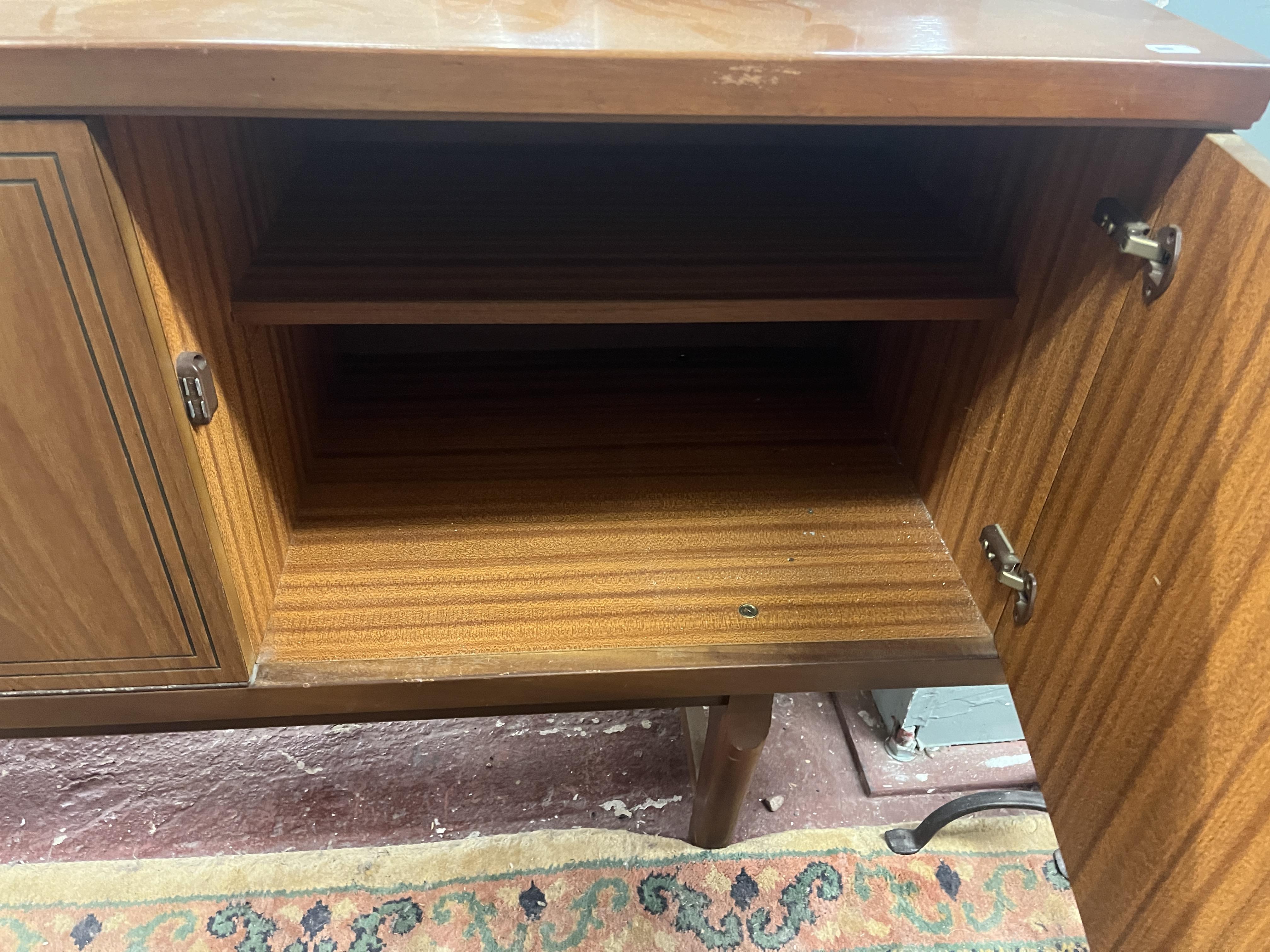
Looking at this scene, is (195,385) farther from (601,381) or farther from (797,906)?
(797,906)

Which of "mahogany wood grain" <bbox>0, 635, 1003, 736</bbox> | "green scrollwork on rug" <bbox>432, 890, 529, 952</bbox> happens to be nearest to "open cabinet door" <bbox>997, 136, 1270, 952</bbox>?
"mahogany wood grain" <bbox>0, 635, 1003, 736</bbox>

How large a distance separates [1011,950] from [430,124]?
884 mm

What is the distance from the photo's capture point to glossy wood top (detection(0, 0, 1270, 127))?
335 mm

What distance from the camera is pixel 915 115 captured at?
14.8 inches

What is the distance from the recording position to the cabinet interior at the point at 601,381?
0.52 meters

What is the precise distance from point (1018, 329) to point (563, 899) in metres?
0.64

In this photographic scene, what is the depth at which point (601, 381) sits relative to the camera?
2.66 feet

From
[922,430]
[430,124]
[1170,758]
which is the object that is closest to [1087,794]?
[1170,758]

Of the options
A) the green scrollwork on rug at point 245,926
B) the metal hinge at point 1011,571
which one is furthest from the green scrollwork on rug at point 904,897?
the green scrollwork on rug at point 245,926

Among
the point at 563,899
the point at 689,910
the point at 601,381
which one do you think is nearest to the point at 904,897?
the point at 689,910

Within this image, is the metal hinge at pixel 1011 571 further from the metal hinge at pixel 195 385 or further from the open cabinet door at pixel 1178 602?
the metal hinge at pixel 195 385

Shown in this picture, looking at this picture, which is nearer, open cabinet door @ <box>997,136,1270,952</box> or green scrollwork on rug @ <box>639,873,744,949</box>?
open cabinet door @ <box>997,136,1270,952</box>

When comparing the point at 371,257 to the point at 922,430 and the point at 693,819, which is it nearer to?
the point at 922,430

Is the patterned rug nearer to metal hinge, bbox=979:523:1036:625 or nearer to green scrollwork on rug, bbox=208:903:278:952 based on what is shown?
green scrollwork on rug, bbox=208:903:278:952
